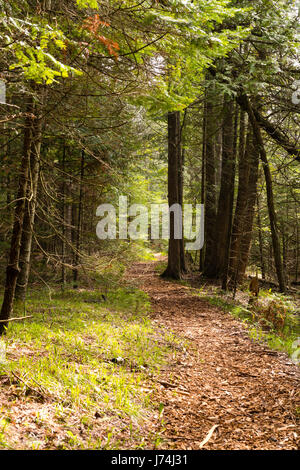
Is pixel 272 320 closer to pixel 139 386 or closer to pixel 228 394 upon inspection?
pixel 228 394

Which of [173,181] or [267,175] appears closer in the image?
[267,175]

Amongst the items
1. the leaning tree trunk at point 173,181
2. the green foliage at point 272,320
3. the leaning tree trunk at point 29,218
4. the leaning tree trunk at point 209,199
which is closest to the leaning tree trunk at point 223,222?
the leaning tree trunk at point 209,199

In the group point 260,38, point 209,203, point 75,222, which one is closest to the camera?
point 260,38

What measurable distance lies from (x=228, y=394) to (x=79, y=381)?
1888 millimetres

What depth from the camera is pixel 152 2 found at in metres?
5.05

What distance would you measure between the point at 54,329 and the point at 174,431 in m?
3.25

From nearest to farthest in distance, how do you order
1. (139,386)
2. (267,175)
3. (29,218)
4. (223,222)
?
(139,386) → (29,218) → (267,175) → (223,222)

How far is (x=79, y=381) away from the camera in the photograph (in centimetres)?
394

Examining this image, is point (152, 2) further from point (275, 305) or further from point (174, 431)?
point (275, 305)

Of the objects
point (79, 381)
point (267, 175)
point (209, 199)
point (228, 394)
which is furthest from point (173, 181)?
point (79, 381)

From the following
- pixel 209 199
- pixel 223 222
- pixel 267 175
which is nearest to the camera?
pixel 267 175

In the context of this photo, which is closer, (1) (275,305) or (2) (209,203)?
(1) (275,305)

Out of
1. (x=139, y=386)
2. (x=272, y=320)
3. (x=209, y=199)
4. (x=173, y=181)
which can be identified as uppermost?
(x=173, y=181)

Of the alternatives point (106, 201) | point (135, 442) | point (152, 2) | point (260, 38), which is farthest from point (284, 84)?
point (135, 442)
